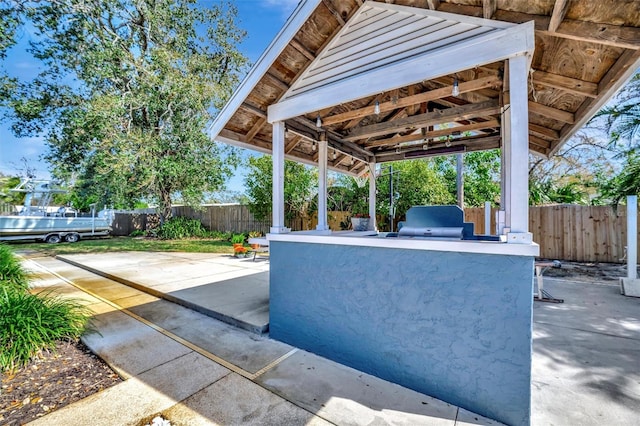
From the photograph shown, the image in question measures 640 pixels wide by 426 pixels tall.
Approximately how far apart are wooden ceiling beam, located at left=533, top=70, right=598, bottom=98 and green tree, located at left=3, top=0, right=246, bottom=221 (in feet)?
37.1

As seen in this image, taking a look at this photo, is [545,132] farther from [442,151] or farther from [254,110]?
[254,110]

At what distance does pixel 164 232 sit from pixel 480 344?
15.4 metres

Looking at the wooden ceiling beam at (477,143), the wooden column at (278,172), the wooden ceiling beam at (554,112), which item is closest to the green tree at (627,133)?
the wooden ceiling beam at (477,143)

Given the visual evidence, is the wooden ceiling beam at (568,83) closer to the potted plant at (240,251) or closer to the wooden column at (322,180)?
the wooden column at (322,180)

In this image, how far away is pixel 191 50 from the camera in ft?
41.5

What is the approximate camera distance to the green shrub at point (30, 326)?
2.54 m

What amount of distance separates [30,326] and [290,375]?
269 centimetres

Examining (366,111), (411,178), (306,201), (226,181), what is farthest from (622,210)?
(226,181)

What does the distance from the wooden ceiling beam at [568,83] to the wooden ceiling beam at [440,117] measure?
0.44 metres

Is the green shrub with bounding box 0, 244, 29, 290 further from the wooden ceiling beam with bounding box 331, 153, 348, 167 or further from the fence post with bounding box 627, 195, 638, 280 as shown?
the fence post with bounding box 627, 195, 638, 280

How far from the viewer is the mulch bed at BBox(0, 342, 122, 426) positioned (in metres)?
2.03

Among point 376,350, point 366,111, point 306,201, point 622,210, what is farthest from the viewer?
point 306,201

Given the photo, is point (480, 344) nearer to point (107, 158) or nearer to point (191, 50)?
point (107, 158)

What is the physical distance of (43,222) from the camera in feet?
42.5
